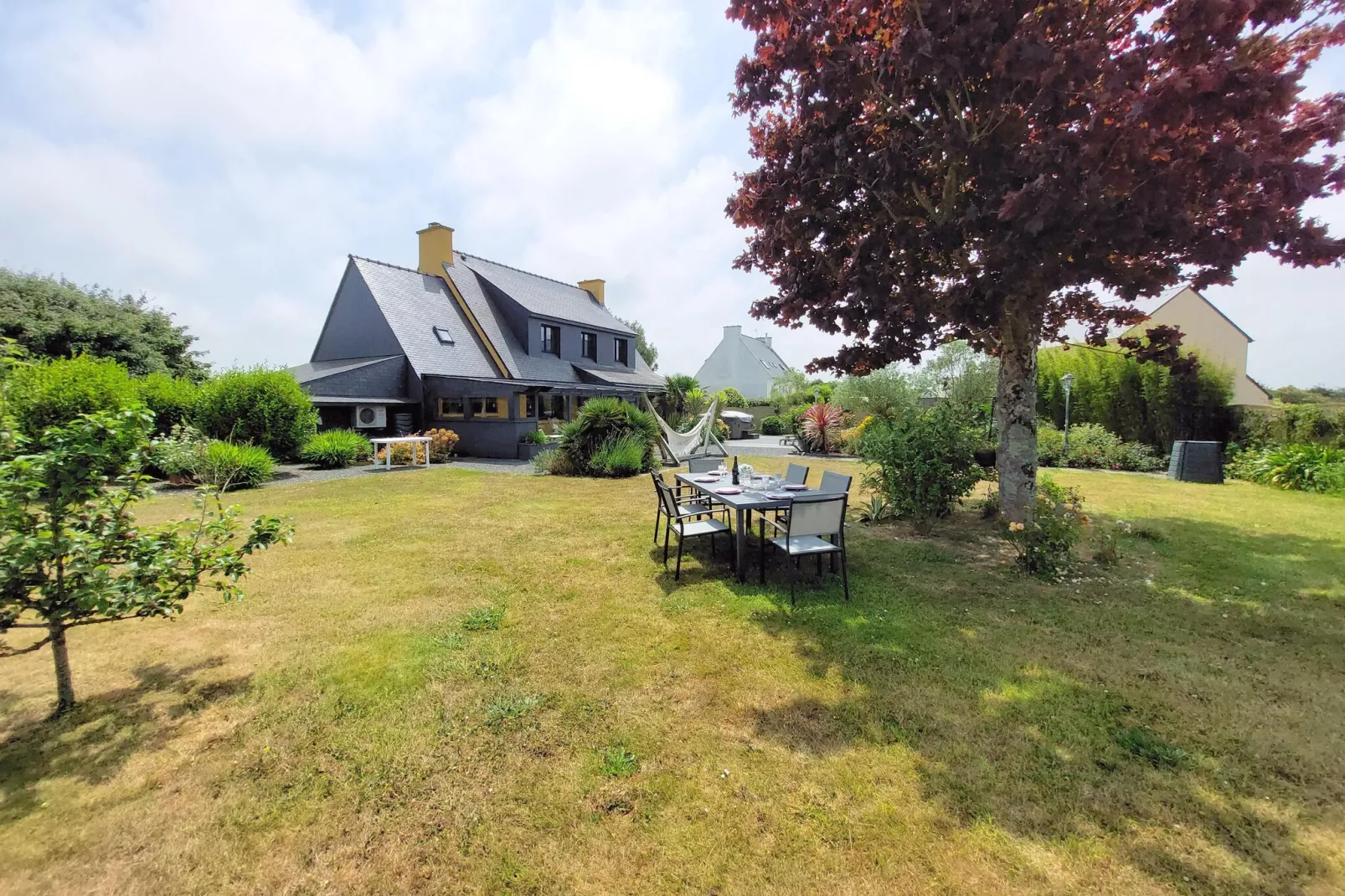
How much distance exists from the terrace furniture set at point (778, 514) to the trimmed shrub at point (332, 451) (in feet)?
33.7

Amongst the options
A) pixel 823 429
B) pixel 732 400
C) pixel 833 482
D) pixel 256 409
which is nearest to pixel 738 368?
pixel 732 400

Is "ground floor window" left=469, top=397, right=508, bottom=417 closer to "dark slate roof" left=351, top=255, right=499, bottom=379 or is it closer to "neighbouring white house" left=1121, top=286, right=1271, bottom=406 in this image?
"dark slate roof" left=351, top=255, right=499, bottom=379

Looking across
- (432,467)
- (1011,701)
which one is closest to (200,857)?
(1011,701)

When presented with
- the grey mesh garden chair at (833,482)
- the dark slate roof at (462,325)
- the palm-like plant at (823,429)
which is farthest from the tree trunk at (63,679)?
the palm-like plant at (823,429)

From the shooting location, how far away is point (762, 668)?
10.6 feet

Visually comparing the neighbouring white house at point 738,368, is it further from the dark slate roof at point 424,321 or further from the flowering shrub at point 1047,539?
the flowering shrub at point 1047,539

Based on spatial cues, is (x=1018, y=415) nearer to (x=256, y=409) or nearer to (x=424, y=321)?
(x=256, y=409)

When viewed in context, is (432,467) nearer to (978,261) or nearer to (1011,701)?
(978,261)

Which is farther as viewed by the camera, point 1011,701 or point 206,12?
point 206,12

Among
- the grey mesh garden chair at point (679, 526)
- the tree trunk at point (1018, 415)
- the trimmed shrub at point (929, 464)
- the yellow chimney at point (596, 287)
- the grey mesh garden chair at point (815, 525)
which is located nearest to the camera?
the grey mesh garden chair at point (815, 525)

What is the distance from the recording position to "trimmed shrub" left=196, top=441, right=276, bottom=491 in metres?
9.49

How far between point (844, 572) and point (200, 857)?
3.87m

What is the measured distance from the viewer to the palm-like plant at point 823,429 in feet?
57.1

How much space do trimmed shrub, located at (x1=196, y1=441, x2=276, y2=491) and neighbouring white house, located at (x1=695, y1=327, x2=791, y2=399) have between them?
91.0 ft
